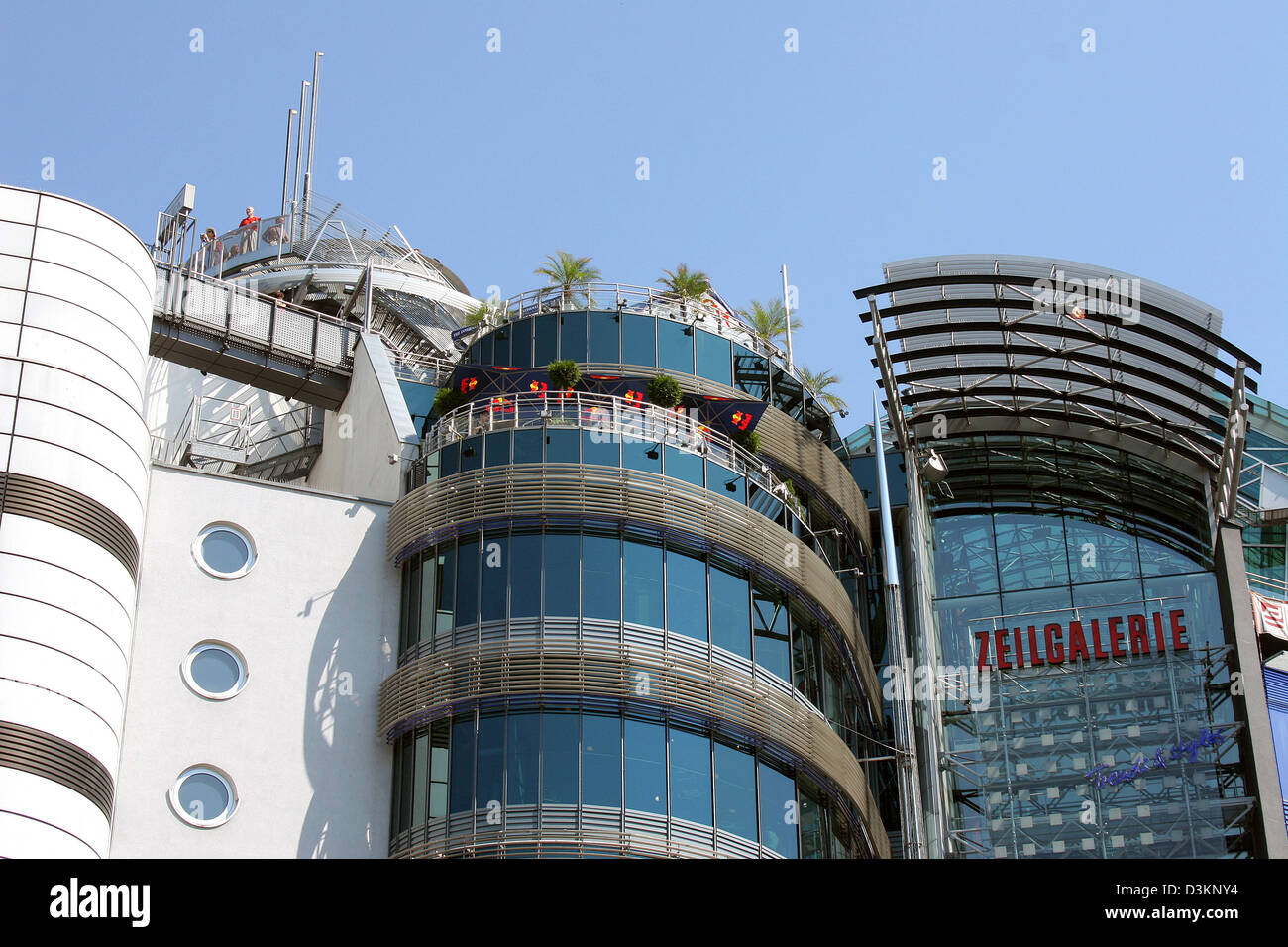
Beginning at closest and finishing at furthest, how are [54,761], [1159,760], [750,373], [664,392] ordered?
[54,761] → [664,392] → [1159,760] → [750,373]

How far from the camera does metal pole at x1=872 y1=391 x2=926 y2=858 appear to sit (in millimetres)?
50781

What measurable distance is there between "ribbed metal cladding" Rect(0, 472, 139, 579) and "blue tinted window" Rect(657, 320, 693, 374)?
1802 cm

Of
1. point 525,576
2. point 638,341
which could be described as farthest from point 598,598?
point 638,341

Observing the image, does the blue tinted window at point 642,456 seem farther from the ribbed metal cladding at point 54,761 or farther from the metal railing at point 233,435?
the metal railing at point 233,435

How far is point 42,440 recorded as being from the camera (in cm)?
4356

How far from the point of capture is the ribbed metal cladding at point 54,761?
3981 cm

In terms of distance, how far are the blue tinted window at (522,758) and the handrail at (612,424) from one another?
827cm

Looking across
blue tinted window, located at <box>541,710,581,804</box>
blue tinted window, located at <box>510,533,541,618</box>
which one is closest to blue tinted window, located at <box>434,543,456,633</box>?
blue tinted window, located at <box>510,533,541,618</box>

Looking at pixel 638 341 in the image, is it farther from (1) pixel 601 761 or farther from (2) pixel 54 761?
(2) pixel 54 761

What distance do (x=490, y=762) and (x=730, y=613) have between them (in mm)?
7423

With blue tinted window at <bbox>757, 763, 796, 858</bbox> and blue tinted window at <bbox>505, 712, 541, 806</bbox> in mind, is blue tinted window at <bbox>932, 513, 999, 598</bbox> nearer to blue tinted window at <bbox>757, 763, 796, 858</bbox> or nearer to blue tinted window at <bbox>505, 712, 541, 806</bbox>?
blue tinted window at <bbox>757, 763, 796, 858</bbox>

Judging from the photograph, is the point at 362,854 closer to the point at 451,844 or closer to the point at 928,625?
the point at 451,844

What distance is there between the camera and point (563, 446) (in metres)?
47.7

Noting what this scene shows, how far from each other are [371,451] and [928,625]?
18.3 m
